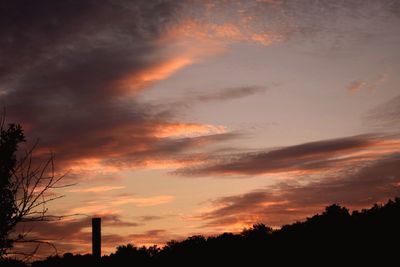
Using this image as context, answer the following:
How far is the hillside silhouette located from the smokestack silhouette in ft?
1.28

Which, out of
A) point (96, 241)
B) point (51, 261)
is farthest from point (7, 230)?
point (51, 261)

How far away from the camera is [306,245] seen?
16.4 meters

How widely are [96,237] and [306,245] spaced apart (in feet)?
24.8

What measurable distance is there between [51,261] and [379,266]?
16.2m

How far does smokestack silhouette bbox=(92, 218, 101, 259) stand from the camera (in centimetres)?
1845

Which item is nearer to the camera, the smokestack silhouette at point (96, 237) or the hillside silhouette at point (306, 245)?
the hillside silhouette at point (306, 245)

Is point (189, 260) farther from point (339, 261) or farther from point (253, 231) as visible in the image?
point (339, 261)

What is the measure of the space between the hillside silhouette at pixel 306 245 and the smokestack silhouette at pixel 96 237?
1.28 ft

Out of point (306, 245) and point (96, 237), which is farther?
point (96, 237)

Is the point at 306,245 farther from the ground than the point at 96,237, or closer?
closer

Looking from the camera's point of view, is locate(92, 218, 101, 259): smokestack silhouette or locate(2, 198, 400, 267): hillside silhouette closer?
locate(2, 198, 400, 267): hillside silhouette

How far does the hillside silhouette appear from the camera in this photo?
14639 millimetres

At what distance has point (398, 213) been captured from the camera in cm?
1513

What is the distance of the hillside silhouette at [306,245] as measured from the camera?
14.6 metres
